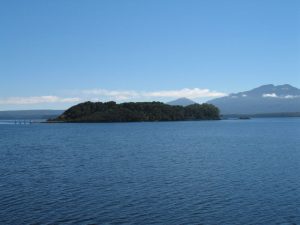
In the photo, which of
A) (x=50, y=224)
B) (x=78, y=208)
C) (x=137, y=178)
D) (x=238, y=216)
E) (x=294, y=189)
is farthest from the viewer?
(x=137, y=178)

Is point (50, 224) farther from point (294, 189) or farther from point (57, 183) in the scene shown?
point (294, 189)

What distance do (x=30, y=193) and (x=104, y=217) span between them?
1092 centimetres

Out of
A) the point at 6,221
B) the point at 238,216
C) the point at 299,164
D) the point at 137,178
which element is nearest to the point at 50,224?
the point at 6,221

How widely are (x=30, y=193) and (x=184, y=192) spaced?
13760mm

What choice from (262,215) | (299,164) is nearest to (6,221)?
(262,215)

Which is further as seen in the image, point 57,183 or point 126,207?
point 57,183

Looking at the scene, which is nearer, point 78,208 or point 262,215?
point 262,215

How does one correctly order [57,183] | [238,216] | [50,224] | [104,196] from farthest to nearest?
1. [57,183]
2. [104,196]
3. [238,216]
4. [50,224]

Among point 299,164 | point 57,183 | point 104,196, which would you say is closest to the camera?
point 104,196

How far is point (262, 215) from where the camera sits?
29.6 meters

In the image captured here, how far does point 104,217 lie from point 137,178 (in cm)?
1572

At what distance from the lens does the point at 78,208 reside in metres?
31.5

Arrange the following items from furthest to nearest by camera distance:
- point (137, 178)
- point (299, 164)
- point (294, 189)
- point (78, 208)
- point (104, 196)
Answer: point (299, 164), point (137, 178), point (294, 189), point (104, 196), point (78, 208)

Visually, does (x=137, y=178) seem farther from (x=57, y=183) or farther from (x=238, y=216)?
(x=238, y=216)
